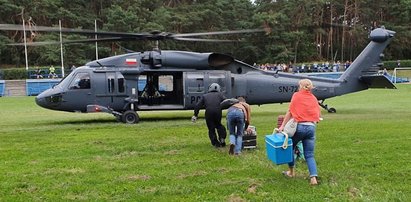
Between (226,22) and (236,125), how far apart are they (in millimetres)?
72871

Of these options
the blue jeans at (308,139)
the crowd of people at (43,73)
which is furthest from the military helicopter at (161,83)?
the crowd of people at (43,73)

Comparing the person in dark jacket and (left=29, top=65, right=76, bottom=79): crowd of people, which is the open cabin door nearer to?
the person in dark jacket

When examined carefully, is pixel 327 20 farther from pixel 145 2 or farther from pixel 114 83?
pixel 114 83

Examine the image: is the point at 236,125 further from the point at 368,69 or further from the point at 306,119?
the point at 368,69

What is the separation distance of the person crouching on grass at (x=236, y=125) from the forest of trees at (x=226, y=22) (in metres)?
56.8

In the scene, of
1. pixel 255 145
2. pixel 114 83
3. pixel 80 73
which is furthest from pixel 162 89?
pixel 255 145

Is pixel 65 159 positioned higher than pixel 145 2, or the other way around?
pixel 145 2

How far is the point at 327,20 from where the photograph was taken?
271 ft

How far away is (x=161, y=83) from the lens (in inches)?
733

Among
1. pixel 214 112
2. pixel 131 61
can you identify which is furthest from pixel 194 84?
pixel 214 112

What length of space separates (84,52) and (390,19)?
52.2 metres

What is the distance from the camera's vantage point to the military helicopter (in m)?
17.4

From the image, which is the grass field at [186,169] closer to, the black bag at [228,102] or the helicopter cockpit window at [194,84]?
the black bag at [228,102]

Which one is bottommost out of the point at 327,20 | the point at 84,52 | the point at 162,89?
the point at 162,89
